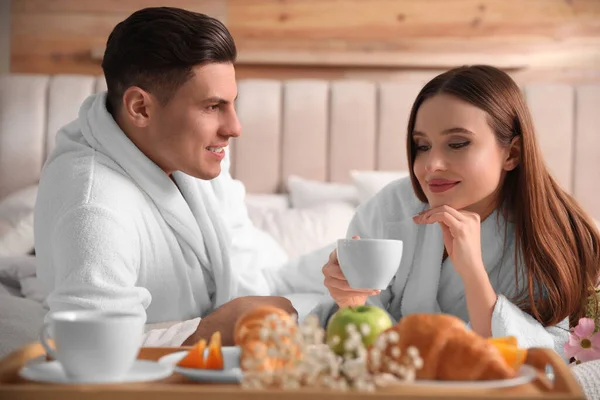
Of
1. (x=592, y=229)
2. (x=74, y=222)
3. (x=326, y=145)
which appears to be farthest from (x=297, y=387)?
(x=326, y=145)

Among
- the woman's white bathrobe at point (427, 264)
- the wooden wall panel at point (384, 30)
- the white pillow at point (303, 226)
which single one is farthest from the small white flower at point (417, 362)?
the wooden wall panel at point (384, 30)

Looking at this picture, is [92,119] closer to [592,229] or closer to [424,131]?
[424,131]

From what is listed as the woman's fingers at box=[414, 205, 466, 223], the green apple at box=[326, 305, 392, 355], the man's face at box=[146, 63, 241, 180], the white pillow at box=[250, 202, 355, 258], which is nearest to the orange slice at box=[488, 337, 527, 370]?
the green apple at box=[326, 305, 392, 355]

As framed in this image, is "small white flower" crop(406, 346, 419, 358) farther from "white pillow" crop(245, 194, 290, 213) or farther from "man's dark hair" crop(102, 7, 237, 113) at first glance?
"white pillow" crop(245, 194, 290, 213)

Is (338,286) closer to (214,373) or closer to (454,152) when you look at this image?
(454,152)

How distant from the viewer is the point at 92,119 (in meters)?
1.71

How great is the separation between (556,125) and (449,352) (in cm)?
246

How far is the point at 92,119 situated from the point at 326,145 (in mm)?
1507

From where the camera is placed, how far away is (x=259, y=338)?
2.73 feet

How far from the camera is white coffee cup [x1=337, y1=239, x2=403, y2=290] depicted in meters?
1.08

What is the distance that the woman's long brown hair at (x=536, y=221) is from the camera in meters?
1.60

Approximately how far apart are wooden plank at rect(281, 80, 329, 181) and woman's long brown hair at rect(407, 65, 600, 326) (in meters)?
1.38

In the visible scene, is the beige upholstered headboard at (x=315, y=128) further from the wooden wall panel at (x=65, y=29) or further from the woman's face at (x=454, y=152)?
the woman's face at (x=454, y=152)

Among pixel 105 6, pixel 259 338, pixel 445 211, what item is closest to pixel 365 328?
pixel 259 338
